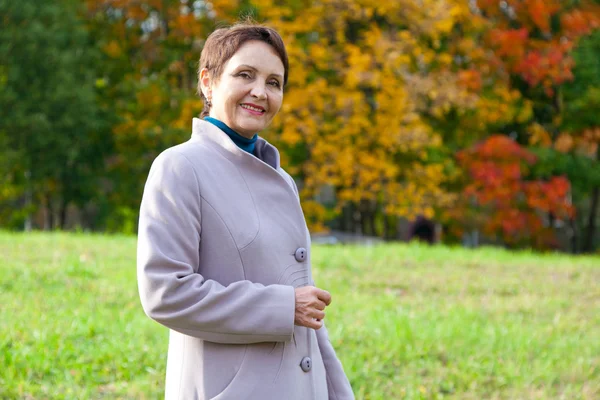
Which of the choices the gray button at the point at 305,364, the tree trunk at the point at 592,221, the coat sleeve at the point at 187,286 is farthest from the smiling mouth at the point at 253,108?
the tree trunk at the point at 592,221

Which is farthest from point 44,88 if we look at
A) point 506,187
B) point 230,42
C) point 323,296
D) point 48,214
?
point 323,296

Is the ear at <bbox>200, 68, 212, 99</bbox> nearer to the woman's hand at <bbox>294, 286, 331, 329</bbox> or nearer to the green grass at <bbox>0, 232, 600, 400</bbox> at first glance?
the woman's hand at <bbox>294, 286, 331, 329</bbox>

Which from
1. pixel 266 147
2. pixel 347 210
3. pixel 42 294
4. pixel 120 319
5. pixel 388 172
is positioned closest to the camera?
pixel 266 147

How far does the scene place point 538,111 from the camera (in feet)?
66.3

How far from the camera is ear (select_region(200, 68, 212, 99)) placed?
2.21m

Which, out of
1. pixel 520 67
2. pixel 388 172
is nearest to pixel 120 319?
pixel 388 172

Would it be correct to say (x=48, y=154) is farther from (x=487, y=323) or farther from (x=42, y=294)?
(x=487, y=323)

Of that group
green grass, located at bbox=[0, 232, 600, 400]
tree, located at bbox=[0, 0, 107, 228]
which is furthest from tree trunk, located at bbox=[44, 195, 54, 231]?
green grass, located at bbox=[0, 232, 600, 400]

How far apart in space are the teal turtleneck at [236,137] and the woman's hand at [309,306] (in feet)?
1.52

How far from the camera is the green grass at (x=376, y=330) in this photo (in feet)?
15.4

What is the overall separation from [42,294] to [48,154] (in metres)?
12.2

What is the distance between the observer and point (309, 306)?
81.0 inches

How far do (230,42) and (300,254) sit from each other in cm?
64

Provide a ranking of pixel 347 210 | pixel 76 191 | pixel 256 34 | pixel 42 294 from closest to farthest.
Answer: pixel 256 34
pixel 42 294
pixel 76 191
pixel 347 210
